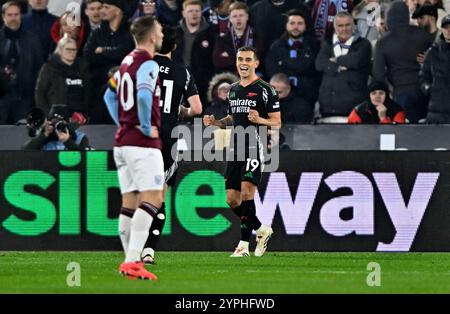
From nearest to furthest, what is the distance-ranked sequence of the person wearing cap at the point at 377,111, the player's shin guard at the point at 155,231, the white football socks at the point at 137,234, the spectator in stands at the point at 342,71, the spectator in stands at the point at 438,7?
the white football socks at the point at 137,234 → the player's shin guard at the point at 155,231 → the person wearing cap at the point at 377,111 → the spectator in stands at the point at 342,71 → the spectator in stands at the point at 438,7

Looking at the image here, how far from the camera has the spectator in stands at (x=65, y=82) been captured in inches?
740

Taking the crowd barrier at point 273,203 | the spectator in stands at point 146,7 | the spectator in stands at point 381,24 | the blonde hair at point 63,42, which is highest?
the spectator in stands at point 146,7

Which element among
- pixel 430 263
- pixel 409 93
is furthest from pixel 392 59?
pixel 430 263

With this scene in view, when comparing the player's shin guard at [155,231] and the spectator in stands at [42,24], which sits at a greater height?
the spectator in stands at [42,24]

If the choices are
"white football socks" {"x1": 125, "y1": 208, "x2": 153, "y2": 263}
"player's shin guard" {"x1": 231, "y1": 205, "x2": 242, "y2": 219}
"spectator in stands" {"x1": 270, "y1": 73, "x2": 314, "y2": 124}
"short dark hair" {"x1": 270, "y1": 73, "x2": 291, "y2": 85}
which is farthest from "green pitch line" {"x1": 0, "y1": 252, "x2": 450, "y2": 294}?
"short dark hair" {"x1": 270, "y1": 73, "x2": 291, "y2": 85}

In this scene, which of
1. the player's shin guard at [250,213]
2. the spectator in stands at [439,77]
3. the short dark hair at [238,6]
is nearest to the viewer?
the player's shin guard at [250,213]

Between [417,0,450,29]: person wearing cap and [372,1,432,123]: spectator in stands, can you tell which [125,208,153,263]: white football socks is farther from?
[417,0,450,29]: person wearing cap

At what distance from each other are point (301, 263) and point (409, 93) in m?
5.03

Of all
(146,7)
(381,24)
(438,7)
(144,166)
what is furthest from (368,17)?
(144,166)

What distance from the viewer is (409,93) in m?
18.6

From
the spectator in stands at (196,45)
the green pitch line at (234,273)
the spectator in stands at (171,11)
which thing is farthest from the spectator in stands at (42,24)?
the green pitch line at (234,273)

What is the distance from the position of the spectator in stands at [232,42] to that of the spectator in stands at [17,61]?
261 cm

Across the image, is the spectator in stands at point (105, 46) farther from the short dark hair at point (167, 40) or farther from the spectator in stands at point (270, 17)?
the short dark hair at point (167, 40)

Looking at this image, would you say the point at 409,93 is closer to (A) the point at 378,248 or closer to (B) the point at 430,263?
(A) the point at 378,248
